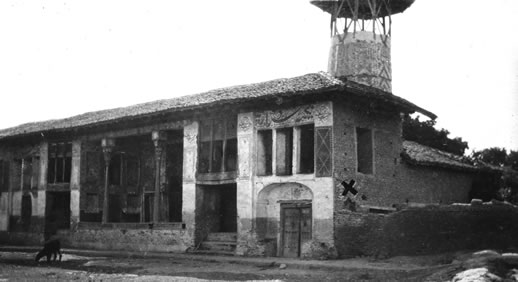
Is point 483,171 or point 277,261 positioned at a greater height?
point 483,171

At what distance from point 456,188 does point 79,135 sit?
15.5m

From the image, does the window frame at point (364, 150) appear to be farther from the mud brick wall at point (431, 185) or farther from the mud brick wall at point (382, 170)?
the mud brick wall at point (431, 185)

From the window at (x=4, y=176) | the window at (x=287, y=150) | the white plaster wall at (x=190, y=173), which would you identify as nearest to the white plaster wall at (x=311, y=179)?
the window at (x=287, y=150)

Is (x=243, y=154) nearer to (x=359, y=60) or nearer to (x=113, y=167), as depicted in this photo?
(x=113, y=167)

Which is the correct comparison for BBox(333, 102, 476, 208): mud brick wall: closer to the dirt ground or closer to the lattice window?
the lattice window

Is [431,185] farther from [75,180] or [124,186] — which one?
[75,180]

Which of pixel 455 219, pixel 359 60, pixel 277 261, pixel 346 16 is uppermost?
pixel 346 16

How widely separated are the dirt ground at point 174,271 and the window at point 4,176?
1022 cm

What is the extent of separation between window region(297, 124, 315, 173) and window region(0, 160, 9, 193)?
16414 mm

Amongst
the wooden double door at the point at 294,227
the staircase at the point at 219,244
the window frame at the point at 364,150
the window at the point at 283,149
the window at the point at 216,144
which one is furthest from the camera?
the window at the point at 216,144

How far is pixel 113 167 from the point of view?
1088 inches

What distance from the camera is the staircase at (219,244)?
68.4 ft

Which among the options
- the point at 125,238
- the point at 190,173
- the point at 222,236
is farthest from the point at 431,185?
the point at 125,238

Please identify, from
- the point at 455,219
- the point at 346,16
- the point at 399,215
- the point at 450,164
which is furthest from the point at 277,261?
the point at 346,16
